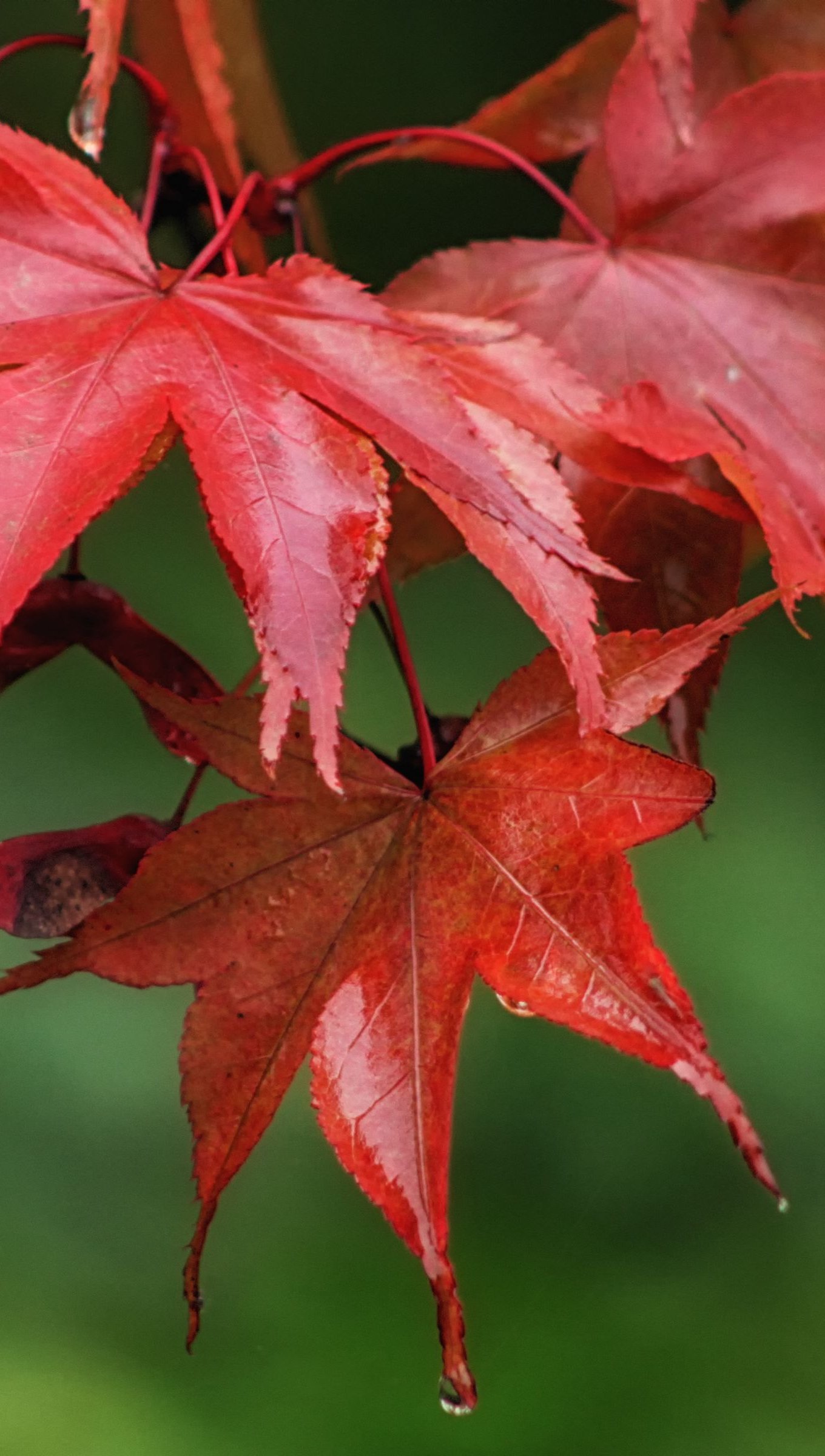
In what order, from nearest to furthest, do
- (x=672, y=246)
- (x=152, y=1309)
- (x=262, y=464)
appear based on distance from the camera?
(x=262, y=464), (x=672, y=246), (x=152, y=1309)

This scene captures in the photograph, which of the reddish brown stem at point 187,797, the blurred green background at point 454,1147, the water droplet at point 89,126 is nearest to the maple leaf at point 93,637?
the reddish brown stem at point 187,797

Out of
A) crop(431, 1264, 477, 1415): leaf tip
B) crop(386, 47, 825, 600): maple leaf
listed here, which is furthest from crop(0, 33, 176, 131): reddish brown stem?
crop(431, 1264, 477, 1415): leaf tip

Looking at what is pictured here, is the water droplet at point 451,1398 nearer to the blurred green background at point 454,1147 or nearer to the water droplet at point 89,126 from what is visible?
the blurred green background at point 454,1147

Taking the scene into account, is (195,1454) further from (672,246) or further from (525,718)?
(672,246)

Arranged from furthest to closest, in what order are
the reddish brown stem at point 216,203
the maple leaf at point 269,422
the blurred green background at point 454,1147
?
the blurred green background at point 454,1147
the reddish brown stem at point 216,203
the maple leaf at point 269,422

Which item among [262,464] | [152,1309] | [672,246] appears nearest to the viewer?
[262,464]

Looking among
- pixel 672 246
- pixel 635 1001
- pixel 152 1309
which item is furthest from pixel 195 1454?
pixel 672 246

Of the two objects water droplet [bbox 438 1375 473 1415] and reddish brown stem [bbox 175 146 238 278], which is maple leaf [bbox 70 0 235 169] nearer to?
reddish brown stem [bbox 175 146 238 278]
